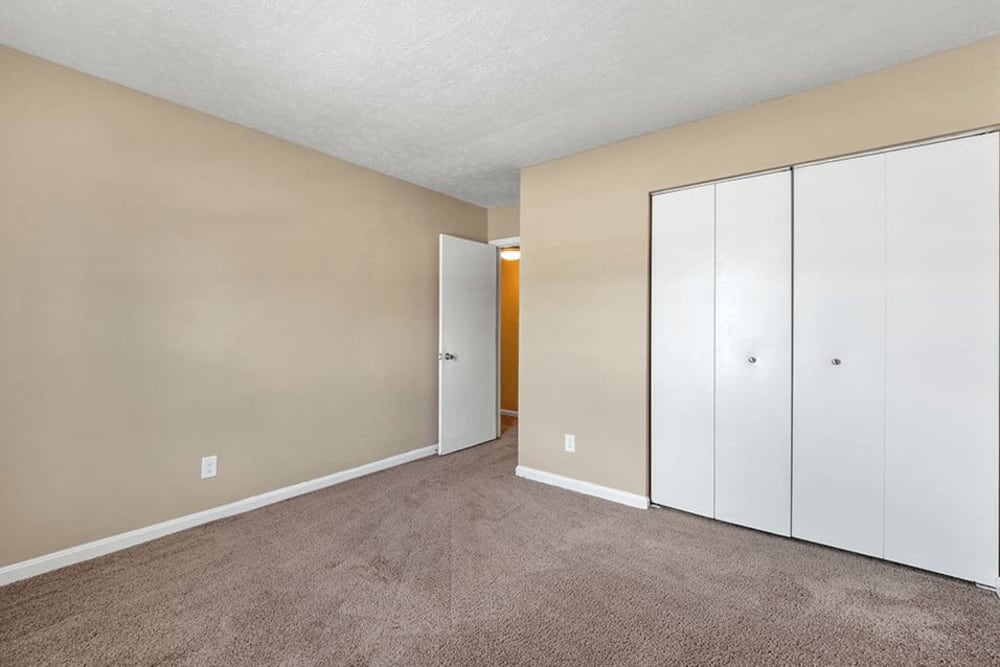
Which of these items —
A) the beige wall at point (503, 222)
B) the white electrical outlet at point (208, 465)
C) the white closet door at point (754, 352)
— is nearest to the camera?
the white closet door at point (754, 352)

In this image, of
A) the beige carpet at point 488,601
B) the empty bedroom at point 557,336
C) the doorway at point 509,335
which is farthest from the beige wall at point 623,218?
the doorway at point 509,335

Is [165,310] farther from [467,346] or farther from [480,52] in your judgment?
[467,346]

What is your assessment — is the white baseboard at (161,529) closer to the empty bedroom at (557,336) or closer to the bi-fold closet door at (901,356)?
the empty bedroom at (557,336)

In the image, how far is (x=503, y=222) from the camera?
4.52 m

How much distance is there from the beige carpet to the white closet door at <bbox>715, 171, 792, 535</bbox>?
22cm

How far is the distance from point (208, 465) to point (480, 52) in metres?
2.76

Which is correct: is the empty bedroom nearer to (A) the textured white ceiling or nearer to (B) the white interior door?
(A) the textured white ceiling

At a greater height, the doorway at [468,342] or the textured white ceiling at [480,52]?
the textured white ceiling at [480,52]

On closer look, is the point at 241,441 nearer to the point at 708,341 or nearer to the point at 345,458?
the point at 345,458

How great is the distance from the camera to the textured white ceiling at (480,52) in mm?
1711

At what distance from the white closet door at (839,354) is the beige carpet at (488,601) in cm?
25

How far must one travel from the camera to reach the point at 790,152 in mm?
2363

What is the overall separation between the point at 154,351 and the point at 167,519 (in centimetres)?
96

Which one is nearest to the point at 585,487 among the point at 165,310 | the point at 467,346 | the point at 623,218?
the point at 467,346
